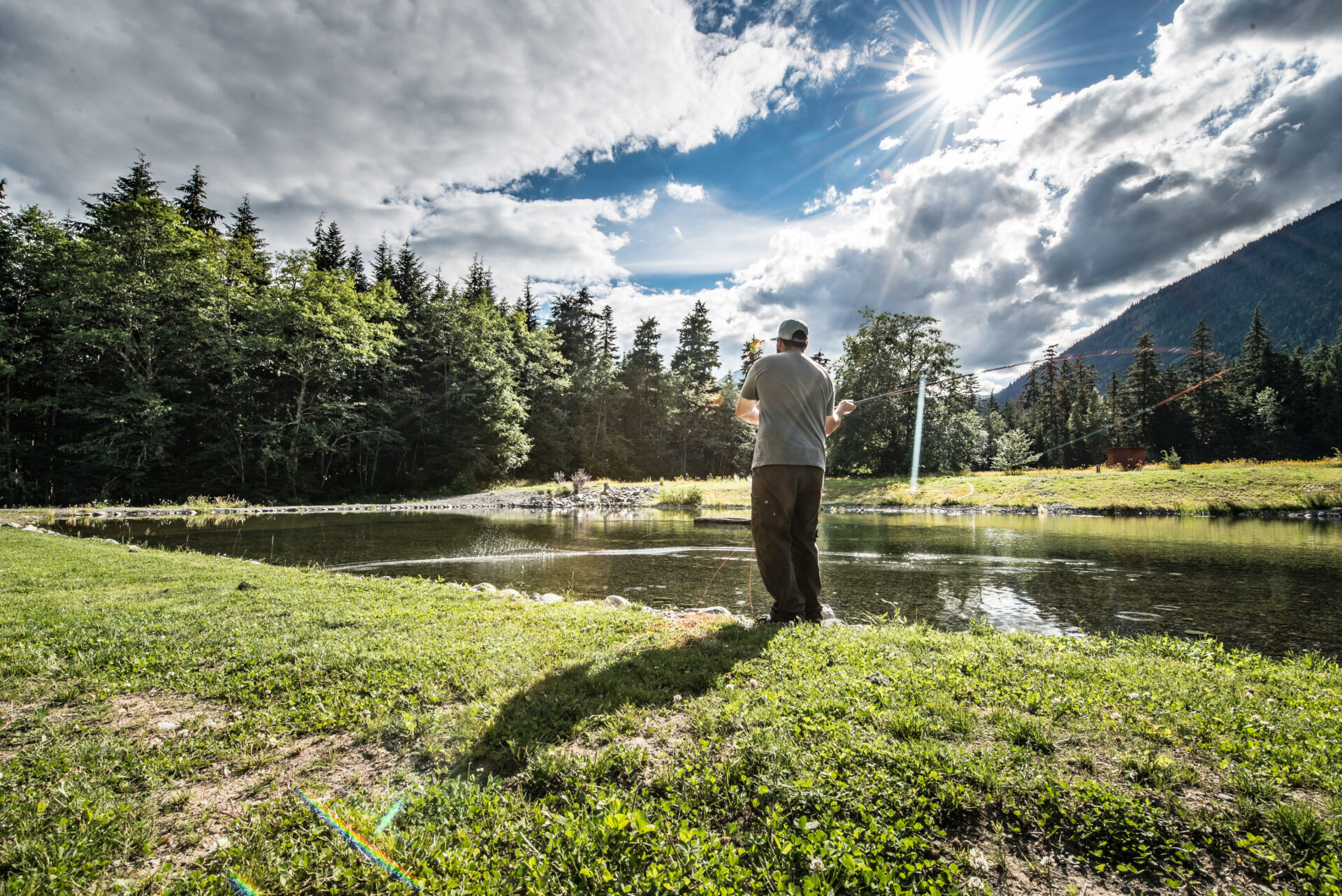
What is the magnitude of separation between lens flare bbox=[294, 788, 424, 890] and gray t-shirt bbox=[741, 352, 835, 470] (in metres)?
3.86

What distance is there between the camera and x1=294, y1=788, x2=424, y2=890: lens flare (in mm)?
1956

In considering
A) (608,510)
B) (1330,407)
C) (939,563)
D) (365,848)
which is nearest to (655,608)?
(365,848)

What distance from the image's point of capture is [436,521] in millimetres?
21844

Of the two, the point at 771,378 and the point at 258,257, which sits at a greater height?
the point at 258,257

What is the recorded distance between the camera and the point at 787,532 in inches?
210

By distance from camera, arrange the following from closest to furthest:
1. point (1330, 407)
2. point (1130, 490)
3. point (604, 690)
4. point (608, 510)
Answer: point (604, 690)
point (1130, 490)
point (608, 510)
point (1330, 407)

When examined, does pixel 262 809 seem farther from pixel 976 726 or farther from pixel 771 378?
pixel 771 378

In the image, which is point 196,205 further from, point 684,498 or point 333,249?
point 684,498

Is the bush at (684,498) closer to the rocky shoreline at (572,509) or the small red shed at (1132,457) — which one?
the rocky shoreline at (572,509)

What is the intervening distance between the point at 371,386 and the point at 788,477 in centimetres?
4330

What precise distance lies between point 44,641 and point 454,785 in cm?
479

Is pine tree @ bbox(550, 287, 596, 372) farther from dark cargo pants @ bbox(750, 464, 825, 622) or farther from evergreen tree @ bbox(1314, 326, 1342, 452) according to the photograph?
evergreen tree @ bbox(1314, 326, 1342, 452)

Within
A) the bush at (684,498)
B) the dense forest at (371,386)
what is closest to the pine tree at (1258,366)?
the dense forest at (371,386)

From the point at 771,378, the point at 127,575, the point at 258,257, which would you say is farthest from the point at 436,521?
the point at 258,257
